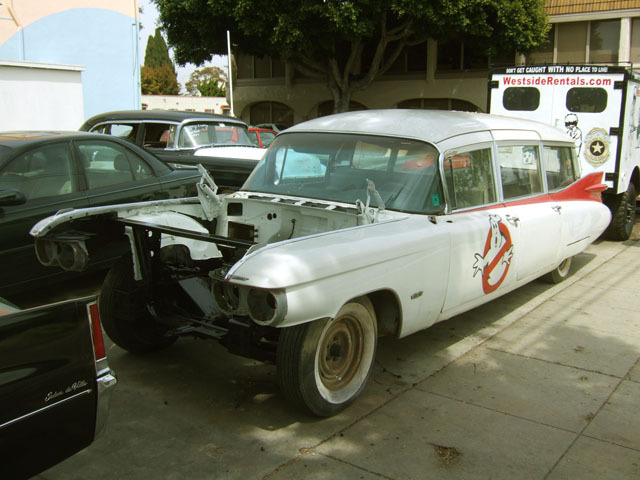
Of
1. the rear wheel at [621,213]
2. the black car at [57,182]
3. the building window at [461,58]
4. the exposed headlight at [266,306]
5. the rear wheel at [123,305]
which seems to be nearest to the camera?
the exposed headlight at [266,306]

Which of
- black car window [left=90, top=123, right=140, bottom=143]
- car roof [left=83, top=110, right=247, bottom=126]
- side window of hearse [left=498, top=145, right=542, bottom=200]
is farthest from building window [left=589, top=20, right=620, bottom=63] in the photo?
side window of hearse [left=498, top=145, right=542, bottom=200]

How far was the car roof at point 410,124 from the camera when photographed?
486 cm

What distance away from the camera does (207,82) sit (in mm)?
72000

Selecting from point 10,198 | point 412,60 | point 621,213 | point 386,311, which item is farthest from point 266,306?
point 412,60

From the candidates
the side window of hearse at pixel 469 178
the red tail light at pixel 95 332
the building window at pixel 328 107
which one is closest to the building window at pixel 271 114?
the building window at pixel 328 107

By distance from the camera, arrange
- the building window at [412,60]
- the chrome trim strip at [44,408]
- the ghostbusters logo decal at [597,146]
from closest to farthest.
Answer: the chrome trim strip at [44,408] → the ghostbusters logo decal at [597,146] → the building window at [412,60]

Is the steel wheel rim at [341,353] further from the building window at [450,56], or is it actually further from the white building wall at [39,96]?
the building window at [450,56]

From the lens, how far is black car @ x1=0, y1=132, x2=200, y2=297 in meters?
5.35

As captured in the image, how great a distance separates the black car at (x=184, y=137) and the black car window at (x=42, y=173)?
3.14 m

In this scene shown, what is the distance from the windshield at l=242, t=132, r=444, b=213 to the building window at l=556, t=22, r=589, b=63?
23.9 meters

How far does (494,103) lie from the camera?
9961 millimetres

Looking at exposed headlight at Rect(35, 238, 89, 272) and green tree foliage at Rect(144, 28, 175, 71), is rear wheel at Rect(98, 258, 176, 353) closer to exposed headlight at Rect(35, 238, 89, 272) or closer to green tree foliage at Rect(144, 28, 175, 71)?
exposed headlight at Rect(35, 238, 89, 272)

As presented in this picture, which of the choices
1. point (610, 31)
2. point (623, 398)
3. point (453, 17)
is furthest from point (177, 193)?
point (610, 31)

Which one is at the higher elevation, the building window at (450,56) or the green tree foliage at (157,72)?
the green tree foliage at (157,72)
